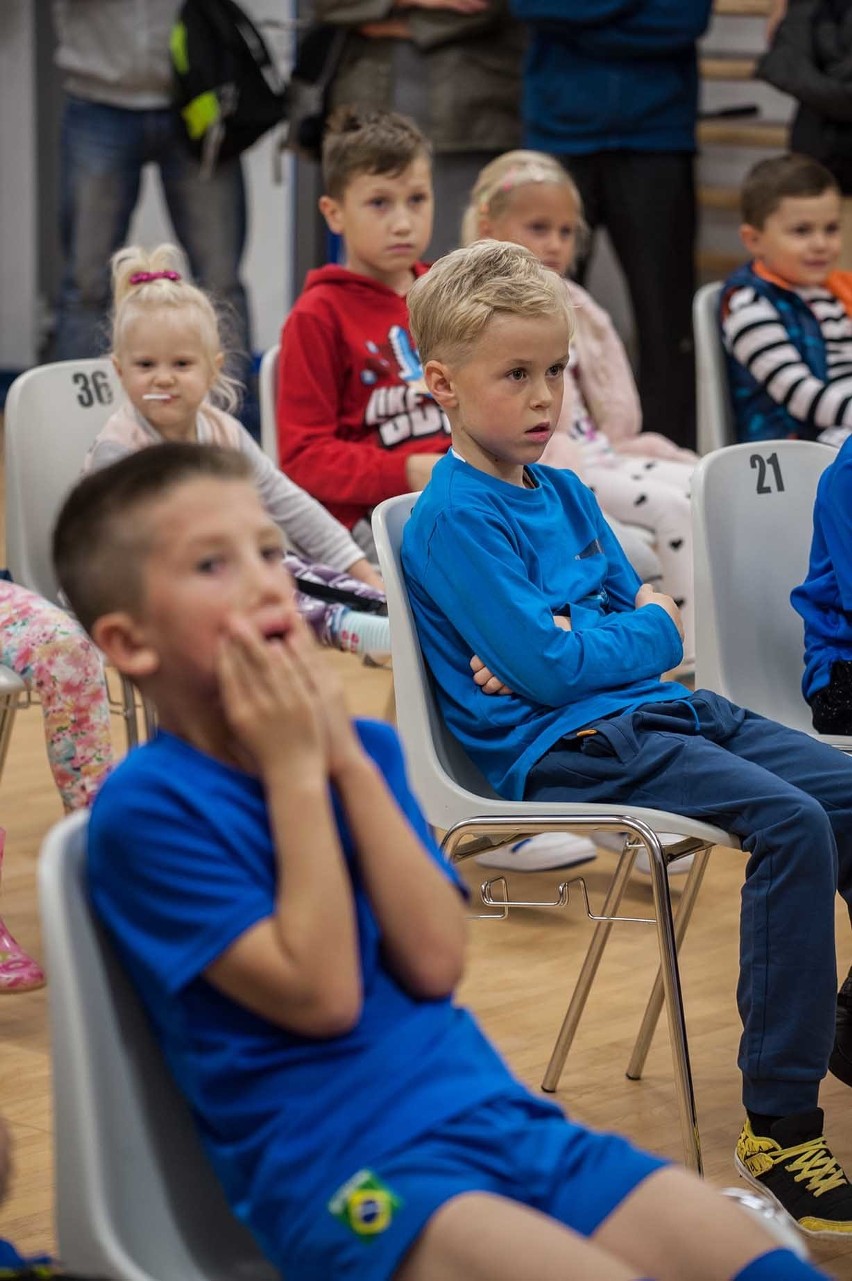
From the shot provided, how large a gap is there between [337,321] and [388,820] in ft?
6.77

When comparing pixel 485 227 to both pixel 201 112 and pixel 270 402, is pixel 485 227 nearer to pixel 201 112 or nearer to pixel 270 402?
pixel 270 402

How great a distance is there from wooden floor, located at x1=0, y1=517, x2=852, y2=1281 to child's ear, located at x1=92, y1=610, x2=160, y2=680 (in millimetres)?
857

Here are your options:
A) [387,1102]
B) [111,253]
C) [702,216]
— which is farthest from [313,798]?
Result: [702,216]

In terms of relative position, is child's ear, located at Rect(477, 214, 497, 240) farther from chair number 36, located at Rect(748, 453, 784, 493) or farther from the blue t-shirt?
the blue t-shirt

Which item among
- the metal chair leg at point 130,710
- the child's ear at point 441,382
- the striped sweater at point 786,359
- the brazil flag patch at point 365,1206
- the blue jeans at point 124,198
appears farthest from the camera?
the blue jeans at point 124,198

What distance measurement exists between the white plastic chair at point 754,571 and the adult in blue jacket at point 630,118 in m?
2.36

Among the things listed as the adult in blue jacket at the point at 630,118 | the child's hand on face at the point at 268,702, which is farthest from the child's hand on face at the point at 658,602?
the adult in blue jacket at the point at 630,118

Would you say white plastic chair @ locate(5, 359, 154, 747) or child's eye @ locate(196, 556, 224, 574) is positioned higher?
child's eye @ locate(196, 556, 224, 574)

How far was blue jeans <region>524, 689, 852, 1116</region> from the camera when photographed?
1.83 metres

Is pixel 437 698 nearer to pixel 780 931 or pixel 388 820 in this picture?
pixel 780 931

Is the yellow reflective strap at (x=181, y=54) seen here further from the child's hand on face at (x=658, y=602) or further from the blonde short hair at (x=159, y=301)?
the child's hand on face at (x=658, y=602)

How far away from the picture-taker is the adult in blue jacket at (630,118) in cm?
452

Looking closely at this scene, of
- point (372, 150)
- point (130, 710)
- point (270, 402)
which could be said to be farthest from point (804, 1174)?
point (372, 150)

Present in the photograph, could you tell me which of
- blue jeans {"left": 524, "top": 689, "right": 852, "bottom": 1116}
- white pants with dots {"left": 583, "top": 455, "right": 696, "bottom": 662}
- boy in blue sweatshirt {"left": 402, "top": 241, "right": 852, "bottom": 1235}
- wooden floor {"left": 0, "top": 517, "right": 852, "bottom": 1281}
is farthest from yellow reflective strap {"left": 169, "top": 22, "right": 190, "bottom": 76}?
blue jeans {"left": 524, "top": 689, "right": 852, "bottom": 1116}
